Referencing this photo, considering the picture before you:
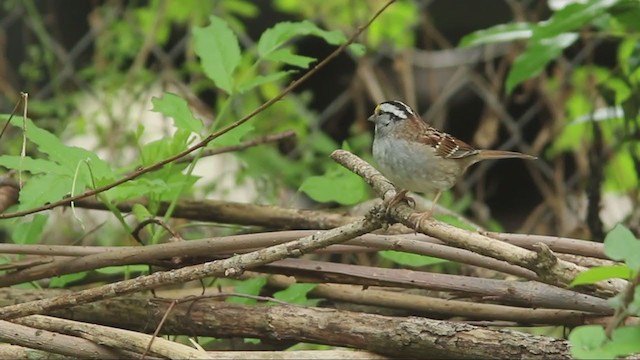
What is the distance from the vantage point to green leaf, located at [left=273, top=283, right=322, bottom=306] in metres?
2.04

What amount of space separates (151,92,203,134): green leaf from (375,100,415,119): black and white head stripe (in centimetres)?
74

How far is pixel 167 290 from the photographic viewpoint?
227 cm

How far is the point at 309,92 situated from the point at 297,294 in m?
2.59

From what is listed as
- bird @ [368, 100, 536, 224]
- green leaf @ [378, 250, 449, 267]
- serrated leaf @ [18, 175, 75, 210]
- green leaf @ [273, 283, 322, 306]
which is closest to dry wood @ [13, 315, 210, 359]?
serrated leaf @ [18, 175, 75, 210]

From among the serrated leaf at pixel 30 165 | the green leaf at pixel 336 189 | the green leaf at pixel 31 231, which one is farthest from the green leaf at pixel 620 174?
the serrated leaf at pixel 30 165

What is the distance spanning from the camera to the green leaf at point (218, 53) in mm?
2311

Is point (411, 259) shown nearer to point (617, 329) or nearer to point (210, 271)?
point (210, 271)

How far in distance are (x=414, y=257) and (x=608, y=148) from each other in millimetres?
1599

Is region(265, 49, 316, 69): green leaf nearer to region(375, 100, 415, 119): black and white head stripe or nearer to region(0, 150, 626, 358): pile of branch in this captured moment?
region(0, 150, 626, 358): pile of branch

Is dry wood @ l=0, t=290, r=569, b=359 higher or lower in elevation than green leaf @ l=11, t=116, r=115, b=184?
lower

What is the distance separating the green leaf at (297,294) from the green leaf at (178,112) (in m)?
0.37

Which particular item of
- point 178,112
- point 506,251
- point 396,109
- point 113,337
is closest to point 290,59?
point 178,112

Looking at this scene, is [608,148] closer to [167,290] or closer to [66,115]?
[167,290]

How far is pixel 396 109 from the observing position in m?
2.80
